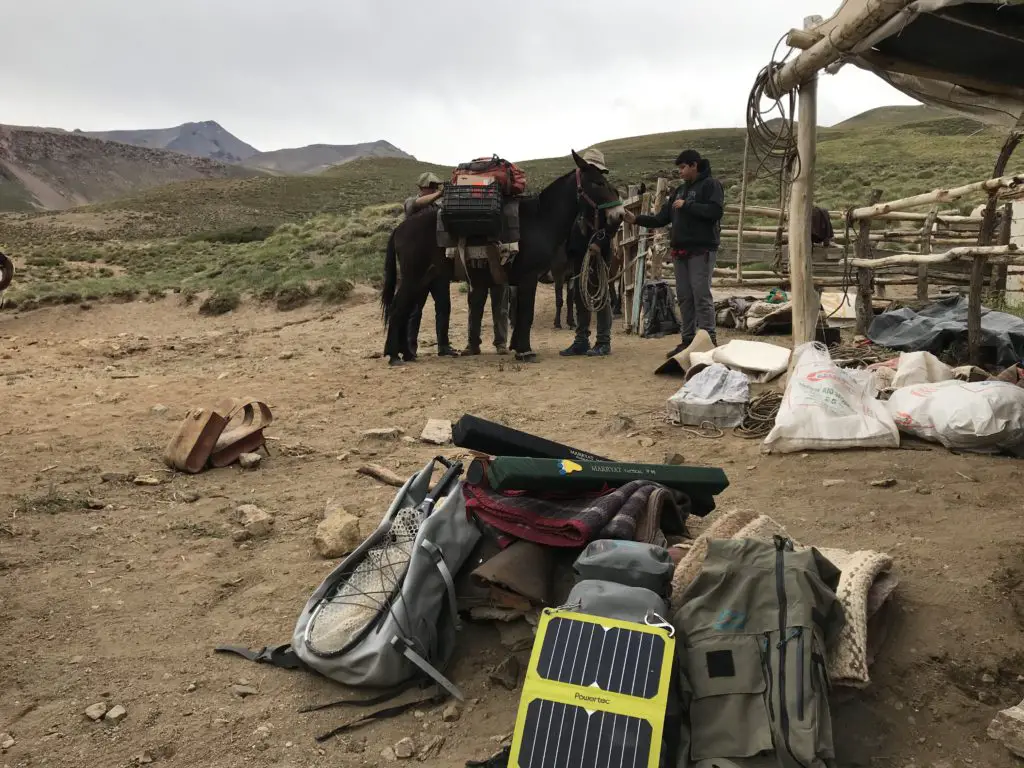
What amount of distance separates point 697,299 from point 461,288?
823 cm

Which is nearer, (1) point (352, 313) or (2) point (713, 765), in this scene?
(2) point (713, 765)

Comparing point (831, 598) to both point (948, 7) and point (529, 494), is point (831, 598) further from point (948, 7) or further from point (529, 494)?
point (948, 7)

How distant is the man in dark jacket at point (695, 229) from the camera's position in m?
7.43

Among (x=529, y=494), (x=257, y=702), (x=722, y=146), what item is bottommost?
(x=257, y=702)

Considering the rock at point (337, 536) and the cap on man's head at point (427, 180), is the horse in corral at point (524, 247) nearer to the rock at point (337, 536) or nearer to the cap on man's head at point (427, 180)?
the cap on man's head at point (427, 180)

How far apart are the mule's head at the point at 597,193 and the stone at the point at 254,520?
5.36 meters

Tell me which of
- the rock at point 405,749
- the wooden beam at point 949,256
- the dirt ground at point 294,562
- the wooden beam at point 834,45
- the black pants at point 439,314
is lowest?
the rock at point 405,749

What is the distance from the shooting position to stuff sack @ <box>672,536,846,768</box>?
205 centimetres

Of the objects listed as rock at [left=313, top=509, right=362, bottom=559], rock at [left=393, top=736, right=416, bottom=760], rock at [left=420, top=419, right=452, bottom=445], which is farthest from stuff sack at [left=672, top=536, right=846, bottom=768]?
rock at [left=420, top=419, right=452, bottom=445]

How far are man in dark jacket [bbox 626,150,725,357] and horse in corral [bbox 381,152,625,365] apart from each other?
3.15 ft

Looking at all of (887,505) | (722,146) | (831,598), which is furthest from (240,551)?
(722,146)

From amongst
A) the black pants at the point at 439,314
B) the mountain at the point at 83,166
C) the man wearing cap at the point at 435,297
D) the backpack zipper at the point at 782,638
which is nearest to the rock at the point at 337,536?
the backpack zipper at the point at 782,638

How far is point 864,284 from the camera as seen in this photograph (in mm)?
7270

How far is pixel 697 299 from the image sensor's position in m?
7.82
